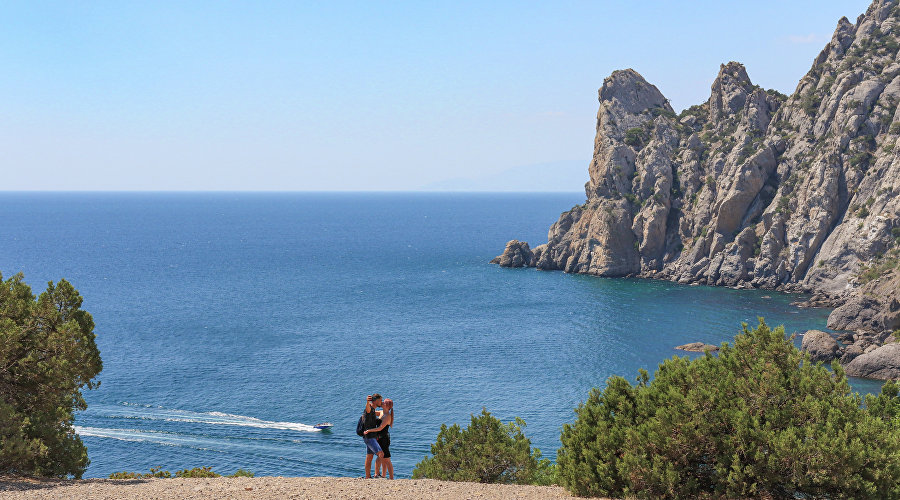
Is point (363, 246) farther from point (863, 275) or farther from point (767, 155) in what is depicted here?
point (863, 275)

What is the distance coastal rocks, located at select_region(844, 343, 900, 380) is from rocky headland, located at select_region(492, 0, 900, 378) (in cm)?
1898

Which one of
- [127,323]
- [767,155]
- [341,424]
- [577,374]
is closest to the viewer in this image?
[341,424]

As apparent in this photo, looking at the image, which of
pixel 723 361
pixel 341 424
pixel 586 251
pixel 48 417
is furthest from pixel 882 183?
pixel 48 417

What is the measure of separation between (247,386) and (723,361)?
5271cm

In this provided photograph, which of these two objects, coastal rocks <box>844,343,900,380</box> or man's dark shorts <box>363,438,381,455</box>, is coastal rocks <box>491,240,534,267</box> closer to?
coastal rocks <box>844,343,900,380</box>

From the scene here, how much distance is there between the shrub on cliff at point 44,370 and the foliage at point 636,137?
134 metres

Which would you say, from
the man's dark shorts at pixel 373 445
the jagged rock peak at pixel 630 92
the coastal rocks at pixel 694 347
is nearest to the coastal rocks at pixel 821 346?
the coastal rocks at pixel 694 347

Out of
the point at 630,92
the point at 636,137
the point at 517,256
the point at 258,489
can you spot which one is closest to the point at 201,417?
the point at 258,489

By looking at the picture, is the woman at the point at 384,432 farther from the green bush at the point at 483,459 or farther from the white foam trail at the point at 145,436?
the white foam trail at the point at 145,436

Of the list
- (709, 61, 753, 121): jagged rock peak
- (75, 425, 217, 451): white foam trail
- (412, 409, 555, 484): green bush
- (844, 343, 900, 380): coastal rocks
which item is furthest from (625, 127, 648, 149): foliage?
(412, 409, 555, 484): green bush

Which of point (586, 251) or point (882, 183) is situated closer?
point (882, 183)

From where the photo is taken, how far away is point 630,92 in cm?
15262

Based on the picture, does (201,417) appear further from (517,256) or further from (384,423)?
(517,256)

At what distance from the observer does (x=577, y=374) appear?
235 feet
